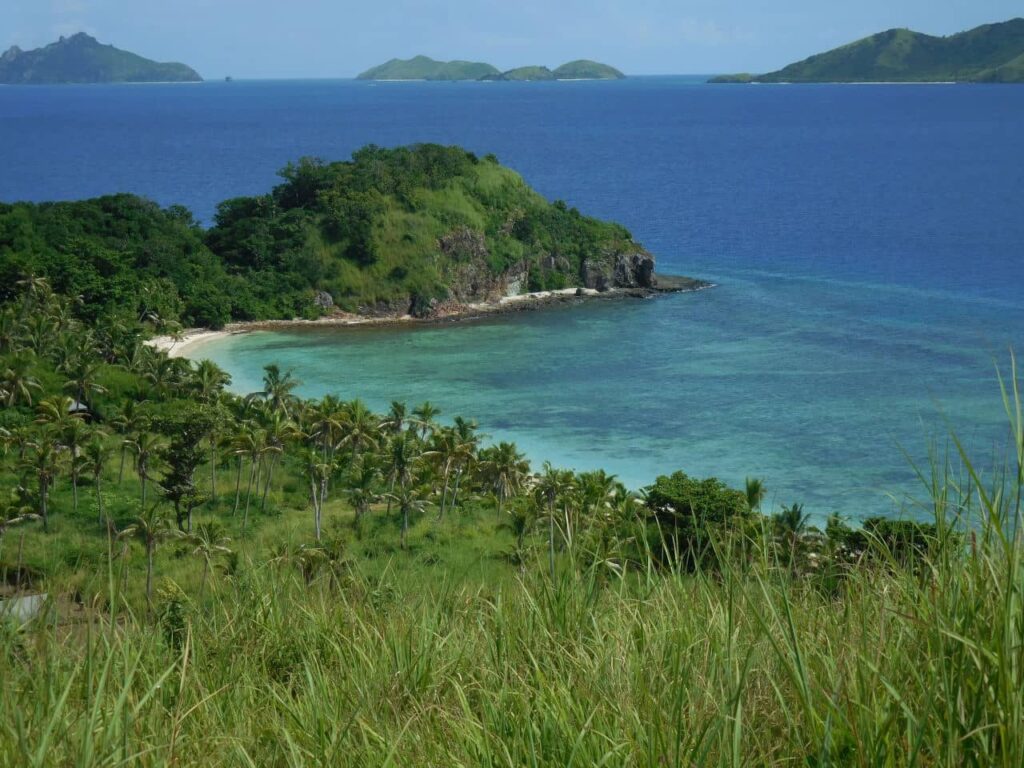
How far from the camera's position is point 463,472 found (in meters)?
43.6

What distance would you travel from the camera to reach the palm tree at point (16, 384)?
156 feet

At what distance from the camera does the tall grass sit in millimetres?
4547

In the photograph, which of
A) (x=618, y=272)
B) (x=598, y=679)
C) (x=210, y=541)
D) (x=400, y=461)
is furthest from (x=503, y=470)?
(x=618, y=272)

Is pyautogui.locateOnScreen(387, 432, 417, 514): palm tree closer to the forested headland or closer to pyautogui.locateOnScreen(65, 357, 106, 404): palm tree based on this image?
the forested headland

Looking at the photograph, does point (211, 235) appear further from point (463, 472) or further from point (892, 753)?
point (892, 753)

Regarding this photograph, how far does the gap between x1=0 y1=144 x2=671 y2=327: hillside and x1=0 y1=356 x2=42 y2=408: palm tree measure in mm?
18794

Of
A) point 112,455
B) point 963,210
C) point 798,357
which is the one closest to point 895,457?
point 798,357

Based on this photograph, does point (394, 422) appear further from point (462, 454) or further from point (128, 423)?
point (128, 423)

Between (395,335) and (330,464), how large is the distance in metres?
34.3

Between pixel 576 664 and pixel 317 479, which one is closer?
pixel 576 664

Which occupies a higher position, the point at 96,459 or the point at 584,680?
the point at 584,680

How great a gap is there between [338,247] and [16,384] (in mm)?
35649

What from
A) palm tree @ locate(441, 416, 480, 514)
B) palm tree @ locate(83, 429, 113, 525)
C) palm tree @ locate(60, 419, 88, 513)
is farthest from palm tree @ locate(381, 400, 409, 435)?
palm tree @ locate(60, 419, 88, 513)

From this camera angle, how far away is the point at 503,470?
136 feet
